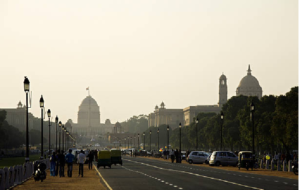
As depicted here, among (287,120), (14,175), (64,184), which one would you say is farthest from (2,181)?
(287,120)

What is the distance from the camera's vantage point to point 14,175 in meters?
36.4

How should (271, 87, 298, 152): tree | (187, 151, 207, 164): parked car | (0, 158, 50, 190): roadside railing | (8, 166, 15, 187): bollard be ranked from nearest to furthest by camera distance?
(0, 158, 50, 190): roadside railing
(8, 166, 15, 187): bollard
(271, 87, 298, 152): tree
(187, 151, 207, 164): parked car

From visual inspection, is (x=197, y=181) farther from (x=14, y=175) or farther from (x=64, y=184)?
(x=14, y=175)

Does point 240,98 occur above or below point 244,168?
above

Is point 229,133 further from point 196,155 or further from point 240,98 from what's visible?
point 196,155

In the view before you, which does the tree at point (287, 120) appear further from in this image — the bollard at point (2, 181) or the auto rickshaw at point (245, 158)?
the bollard at point (2, 181)

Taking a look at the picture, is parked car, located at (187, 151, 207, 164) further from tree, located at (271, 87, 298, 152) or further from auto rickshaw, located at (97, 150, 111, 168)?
auto rickshaw, located at (97, 150, 111, 168)

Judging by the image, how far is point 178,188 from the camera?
33406 mm

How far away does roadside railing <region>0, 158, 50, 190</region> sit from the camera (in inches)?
1215

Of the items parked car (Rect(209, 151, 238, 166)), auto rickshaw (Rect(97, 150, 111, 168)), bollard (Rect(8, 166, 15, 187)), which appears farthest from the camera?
parked car (Rect(209, 151, 238, 166))

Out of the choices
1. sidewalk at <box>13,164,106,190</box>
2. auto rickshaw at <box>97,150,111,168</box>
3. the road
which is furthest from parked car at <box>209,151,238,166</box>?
sidewalk at <box>13,164,106,190</box>

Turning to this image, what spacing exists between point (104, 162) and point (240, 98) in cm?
6654

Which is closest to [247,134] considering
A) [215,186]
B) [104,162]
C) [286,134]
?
[286,134]

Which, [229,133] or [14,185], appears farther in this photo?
[229,133]
